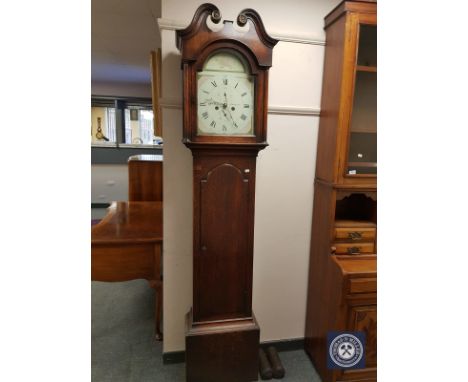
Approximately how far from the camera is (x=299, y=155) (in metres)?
1.87

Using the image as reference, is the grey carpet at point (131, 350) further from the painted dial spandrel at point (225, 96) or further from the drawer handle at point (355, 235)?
the painted dial spandrel at point (225, 96)

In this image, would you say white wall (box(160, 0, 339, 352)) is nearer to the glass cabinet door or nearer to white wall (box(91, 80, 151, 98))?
the glass cabinet door

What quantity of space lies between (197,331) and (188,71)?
1.30m

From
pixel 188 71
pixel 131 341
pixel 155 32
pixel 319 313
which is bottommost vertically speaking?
pixel 131 341

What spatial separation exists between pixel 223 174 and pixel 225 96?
0.37 m

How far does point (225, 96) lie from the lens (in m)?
1.45

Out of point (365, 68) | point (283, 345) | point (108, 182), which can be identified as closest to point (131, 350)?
point (283, 345)

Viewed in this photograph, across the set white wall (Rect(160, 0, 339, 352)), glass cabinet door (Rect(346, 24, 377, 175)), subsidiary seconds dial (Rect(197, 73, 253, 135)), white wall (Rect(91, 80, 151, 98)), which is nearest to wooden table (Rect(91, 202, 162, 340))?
white wall (Rect(160, 0, 339, 352))

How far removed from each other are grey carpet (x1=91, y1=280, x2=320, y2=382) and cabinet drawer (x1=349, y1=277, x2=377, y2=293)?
649mm

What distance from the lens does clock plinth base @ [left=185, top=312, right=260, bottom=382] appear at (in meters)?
1.60

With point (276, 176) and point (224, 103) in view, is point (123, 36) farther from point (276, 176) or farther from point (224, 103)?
point (276, 176)
